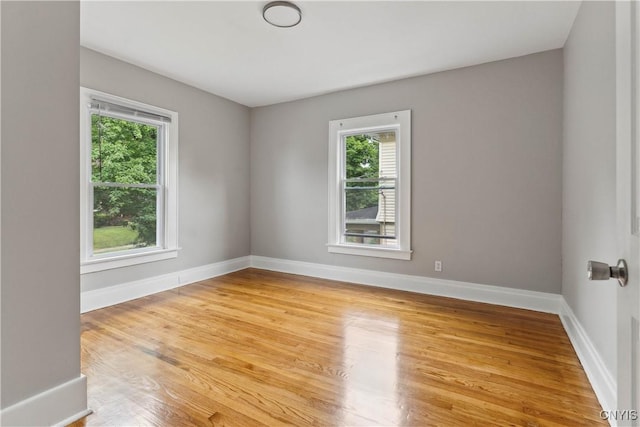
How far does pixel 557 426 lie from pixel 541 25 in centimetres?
289

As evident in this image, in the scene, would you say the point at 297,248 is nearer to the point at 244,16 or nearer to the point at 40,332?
the point at 244,16

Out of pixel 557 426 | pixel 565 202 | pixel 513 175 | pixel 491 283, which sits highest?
pixel 513 175

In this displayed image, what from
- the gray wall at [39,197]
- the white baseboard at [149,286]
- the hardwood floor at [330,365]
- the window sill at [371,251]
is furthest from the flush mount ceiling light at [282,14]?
the white baseboard at [149,286]

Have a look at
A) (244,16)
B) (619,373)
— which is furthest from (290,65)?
(619,373)

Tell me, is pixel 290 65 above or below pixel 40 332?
above

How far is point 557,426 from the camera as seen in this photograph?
1.57 m

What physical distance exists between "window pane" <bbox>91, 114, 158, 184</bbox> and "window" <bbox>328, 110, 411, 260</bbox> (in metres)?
2.20

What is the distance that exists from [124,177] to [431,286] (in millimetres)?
3590

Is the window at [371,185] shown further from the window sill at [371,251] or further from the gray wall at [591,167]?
the gray wall at [591,167]

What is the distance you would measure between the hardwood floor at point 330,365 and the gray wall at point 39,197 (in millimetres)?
413

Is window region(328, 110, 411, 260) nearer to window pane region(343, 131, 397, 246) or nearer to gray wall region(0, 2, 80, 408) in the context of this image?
window pane region(343, 131, 397, 246)

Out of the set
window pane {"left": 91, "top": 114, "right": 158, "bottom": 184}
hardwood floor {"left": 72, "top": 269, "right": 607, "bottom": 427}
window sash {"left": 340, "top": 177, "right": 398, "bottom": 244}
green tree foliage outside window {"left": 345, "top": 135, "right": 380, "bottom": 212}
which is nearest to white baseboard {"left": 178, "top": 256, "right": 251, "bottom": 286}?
hardwood floor {"left": 72, "top": 269, "right": 607, "bottom": 427}

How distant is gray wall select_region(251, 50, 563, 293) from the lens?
3.17 metres

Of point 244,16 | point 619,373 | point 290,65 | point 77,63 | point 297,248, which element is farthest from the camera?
point 297,248
